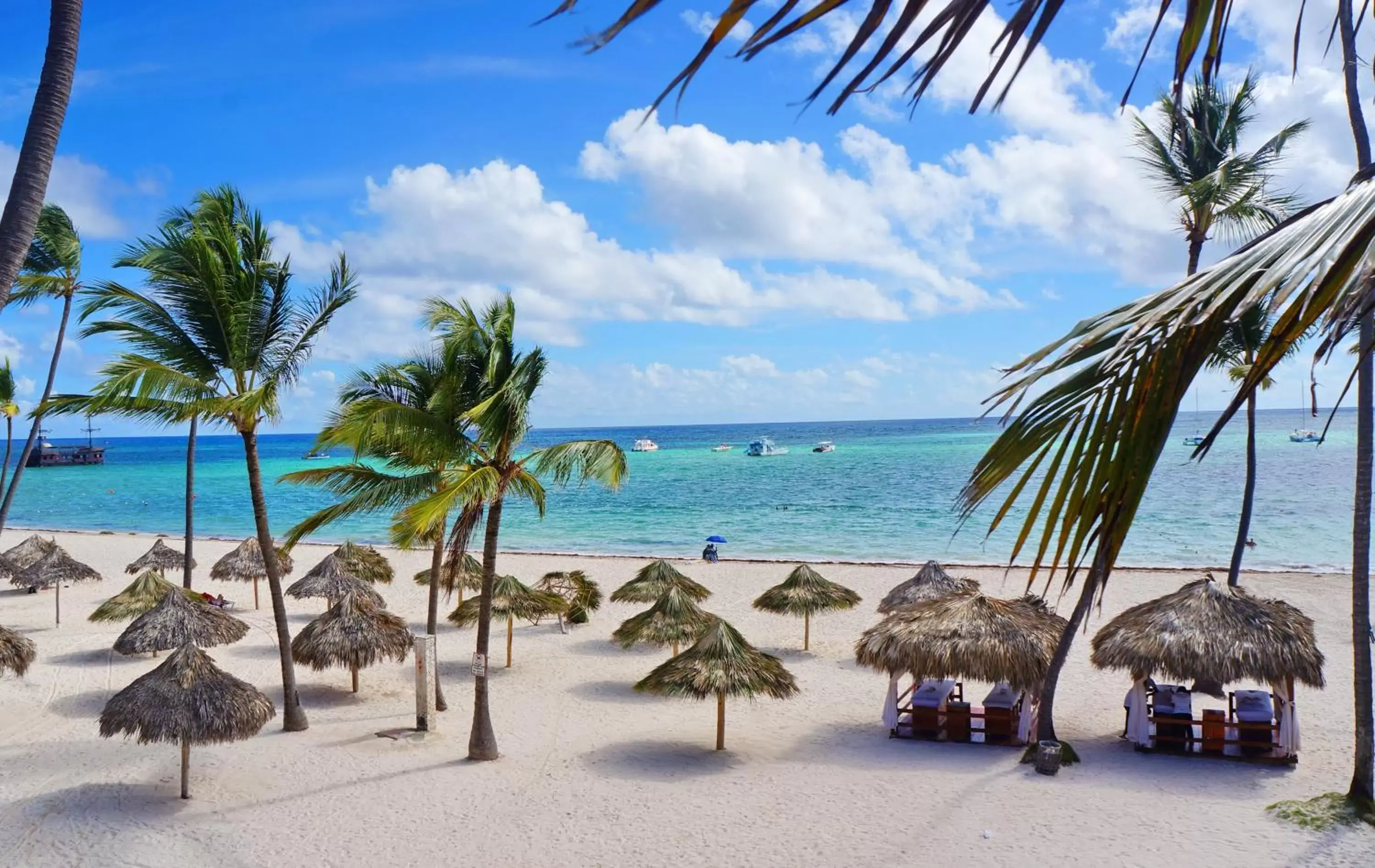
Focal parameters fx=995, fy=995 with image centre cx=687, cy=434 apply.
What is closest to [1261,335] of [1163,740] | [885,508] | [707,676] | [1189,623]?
[1189,623]

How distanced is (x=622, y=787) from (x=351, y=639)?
203 inches

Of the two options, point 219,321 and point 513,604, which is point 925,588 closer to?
point 513,604

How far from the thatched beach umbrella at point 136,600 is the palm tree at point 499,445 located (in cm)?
838

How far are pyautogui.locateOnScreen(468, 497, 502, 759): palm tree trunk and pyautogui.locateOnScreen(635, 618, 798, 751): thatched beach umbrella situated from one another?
1.86m

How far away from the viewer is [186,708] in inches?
400

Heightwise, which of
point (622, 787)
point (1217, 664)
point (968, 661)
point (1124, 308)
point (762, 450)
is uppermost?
point (1124, 308)

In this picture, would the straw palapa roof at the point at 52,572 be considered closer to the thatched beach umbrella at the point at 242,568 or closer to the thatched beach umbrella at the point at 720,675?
the thatched beach umbrella at the point at 242,568

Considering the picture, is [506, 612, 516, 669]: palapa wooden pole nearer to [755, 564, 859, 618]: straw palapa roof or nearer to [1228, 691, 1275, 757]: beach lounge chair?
[755, 564, 859, 618]: straw palapa roof

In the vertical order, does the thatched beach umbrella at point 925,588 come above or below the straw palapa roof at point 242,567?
above

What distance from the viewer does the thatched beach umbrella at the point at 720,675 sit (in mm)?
11680

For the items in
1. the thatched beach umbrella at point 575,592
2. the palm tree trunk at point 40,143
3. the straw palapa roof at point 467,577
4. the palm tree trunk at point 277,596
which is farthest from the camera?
the thatched beach umbrella at point 575,592

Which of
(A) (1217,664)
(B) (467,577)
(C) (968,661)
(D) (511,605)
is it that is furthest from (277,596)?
(A) (1217,664)

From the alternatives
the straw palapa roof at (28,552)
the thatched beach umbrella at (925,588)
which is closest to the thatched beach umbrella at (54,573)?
the straw palapa roof at (28,552)

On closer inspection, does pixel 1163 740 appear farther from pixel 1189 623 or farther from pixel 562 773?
pixel 562 773
